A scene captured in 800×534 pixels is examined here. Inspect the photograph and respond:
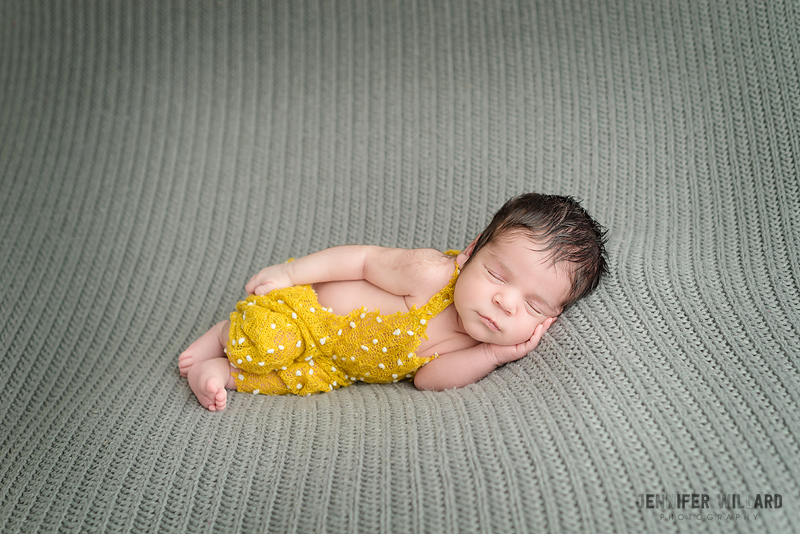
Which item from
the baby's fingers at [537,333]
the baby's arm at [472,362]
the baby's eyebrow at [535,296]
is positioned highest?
the baby's eyebrow at [535,296]

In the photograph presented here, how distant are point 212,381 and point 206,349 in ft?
0.59

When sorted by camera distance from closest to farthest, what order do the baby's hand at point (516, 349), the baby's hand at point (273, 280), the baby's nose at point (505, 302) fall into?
the baby's nose at point (505, 302), the baby's hand at point (516, 349), the baby's hand at point (273, 280)

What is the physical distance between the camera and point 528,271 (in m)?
1.11

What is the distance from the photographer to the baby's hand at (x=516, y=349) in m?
1.20

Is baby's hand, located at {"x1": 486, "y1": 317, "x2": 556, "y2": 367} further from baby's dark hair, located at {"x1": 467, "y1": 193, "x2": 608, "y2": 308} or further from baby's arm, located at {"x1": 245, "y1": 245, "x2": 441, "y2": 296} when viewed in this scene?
baby's arm, located at {"x1": 245, "y1": 245, "x2": 441, "y2": 296}

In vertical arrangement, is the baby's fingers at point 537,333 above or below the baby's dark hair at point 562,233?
below

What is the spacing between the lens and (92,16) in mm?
1781

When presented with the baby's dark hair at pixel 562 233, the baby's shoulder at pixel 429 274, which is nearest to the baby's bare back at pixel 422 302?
the baby's shoulder at pixel 429 274

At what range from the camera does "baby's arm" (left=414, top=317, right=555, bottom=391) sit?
1.21 m

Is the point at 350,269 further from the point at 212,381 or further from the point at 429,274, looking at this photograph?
the point at 212,381

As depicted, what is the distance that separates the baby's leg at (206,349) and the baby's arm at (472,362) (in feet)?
1.72

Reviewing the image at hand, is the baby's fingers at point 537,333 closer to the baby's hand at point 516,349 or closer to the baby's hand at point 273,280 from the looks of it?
the baby's hand at point 516,349

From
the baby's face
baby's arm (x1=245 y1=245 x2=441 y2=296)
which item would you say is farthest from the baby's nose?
baby's arm (x1=245 y1=245 x2=441 y2=296)

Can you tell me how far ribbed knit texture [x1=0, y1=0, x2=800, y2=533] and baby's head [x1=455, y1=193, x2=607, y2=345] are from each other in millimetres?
98
